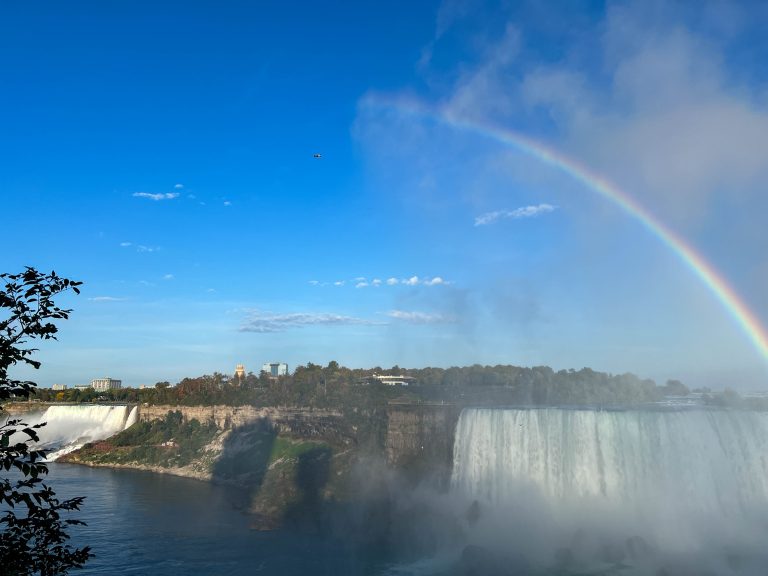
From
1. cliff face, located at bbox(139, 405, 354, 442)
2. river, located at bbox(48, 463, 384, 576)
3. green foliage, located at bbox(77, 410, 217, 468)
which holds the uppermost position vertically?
cliff face, located at bbox(139, 405, 354, 442)

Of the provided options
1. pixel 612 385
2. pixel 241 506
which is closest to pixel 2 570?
pixel 241 506

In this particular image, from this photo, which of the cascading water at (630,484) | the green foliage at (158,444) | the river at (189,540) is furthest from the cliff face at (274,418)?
the cascading water at (630,484)

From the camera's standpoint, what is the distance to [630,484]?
36.6 meters

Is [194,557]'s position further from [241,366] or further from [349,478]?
[241,366]

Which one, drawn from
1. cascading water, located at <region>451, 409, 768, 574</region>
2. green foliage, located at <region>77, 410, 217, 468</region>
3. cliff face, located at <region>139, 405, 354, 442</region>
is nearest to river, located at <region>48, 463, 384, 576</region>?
cascading water, located at <region>451, 409, 768, 574</region>

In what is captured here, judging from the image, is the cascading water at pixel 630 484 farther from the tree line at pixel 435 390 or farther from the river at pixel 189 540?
the tree line at pixel 435 390

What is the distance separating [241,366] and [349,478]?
122 meters

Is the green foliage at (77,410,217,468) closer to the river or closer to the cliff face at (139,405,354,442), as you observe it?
the cliff face at (139,405,354,442)

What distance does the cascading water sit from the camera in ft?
111

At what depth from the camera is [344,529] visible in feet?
130

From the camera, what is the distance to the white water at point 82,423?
8275 cm

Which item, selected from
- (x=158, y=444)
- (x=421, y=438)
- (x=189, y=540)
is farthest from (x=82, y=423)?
(x=421, y=438)

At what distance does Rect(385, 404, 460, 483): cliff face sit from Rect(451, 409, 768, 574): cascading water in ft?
26.6

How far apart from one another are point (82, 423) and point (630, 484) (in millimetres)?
78349
